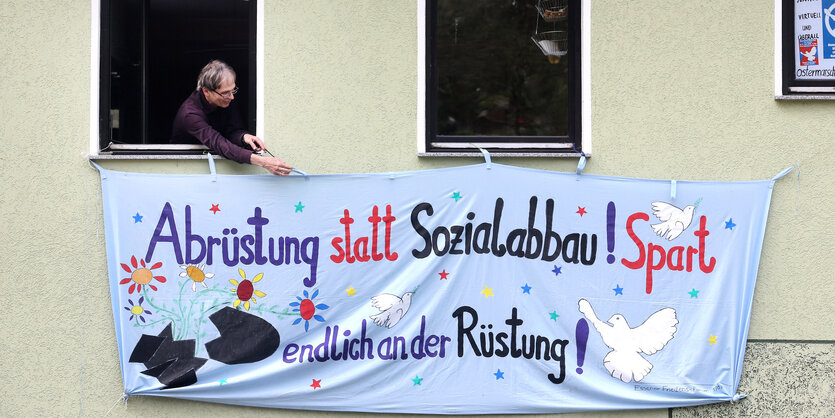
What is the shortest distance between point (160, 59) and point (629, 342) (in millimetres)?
3558

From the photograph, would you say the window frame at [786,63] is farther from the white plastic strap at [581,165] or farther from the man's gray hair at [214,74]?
the man's gray hair at [214,74]

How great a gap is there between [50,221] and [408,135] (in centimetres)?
220

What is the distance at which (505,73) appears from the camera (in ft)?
16.9

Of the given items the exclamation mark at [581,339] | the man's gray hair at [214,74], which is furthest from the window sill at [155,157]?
the exclamation mark at [581,339]

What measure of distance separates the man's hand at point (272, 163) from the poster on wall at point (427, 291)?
0.13m

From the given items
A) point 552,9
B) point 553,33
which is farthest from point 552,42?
point 552,9

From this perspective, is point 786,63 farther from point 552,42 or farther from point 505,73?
point 505,73

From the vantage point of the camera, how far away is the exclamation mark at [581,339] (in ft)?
15.6

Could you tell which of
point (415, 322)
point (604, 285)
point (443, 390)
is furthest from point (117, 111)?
point (604, 285)

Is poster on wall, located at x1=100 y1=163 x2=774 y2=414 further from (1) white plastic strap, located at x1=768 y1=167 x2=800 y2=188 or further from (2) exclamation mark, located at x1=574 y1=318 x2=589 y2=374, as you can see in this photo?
(1) white plastic strap, located at x1=768 y1=167 x2=800 y2=188

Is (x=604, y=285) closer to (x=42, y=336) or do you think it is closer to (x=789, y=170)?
(x=789, y=170)

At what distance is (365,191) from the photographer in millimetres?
4781

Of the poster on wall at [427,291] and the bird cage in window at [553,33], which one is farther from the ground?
the bird cage in window at [553,33]

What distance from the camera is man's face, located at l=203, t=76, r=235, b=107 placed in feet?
15.9
